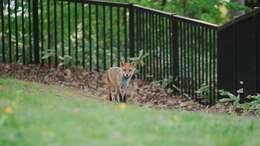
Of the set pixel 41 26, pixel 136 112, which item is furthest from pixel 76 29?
pixel 136 112

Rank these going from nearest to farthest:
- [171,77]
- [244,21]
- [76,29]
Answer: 1. [244,21]
2. [171,77]
3. [76,29]

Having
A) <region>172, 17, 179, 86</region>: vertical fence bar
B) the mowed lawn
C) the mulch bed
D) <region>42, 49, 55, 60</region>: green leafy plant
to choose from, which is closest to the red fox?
the mulch bed

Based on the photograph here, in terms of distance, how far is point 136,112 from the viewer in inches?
321

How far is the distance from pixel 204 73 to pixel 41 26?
4.24m

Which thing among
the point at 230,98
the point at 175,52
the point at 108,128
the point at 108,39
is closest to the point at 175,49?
the point at 175,52

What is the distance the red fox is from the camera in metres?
12.5

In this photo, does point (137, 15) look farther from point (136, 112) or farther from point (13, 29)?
point (136, 112)

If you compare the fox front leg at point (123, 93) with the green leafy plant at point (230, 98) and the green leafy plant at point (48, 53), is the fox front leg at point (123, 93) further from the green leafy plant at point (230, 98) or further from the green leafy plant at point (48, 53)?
the green leafy plant at point (48, 53)

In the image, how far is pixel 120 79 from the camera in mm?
12578

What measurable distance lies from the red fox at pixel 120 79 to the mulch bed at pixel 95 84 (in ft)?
1.26

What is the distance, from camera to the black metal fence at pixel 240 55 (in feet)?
39.6

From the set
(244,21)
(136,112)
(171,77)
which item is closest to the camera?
(136,112)

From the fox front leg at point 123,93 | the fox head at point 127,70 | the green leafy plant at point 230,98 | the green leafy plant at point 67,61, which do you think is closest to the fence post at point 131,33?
the green leafy plant at point 67,61

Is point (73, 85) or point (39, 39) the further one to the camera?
point (39, 39)
